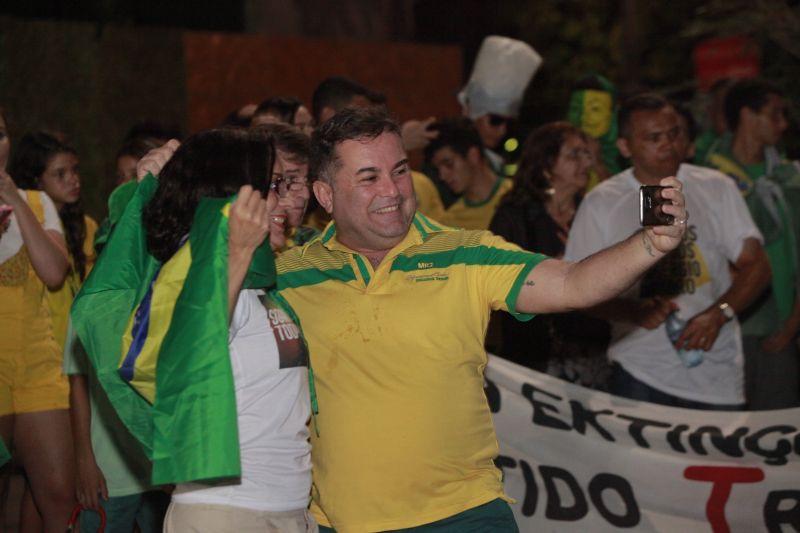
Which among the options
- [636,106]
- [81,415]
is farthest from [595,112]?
[81,415]

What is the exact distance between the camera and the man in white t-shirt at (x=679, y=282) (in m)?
6.12

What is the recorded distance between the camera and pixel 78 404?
17.2 ft

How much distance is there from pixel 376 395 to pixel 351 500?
→ 348 millimetres

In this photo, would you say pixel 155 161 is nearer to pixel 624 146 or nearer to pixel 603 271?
pixel 603 271

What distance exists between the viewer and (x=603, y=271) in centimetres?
355

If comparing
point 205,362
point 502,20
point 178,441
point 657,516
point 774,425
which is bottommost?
point 657,516

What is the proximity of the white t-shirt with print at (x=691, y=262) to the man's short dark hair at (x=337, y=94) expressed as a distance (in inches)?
57.3

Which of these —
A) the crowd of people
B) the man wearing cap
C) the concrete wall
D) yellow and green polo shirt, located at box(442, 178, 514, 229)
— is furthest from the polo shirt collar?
the concrete wall

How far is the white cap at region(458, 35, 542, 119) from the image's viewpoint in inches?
369

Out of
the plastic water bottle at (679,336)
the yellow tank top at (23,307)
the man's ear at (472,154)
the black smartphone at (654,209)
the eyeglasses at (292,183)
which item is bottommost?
the plastic water bottle at (679,336)

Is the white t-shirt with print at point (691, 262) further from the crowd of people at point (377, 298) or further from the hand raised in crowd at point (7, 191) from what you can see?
the hand raised in crowd at point (7, 191)

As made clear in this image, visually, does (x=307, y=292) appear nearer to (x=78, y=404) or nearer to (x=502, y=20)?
(x=78, y=404)

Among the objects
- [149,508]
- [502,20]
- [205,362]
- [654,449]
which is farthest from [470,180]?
[502,20]

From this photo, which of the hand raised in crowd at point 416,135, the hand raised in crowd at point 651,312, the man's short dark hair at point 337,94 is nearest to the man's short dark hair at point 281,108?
the man's short dark hair at point 337,94
